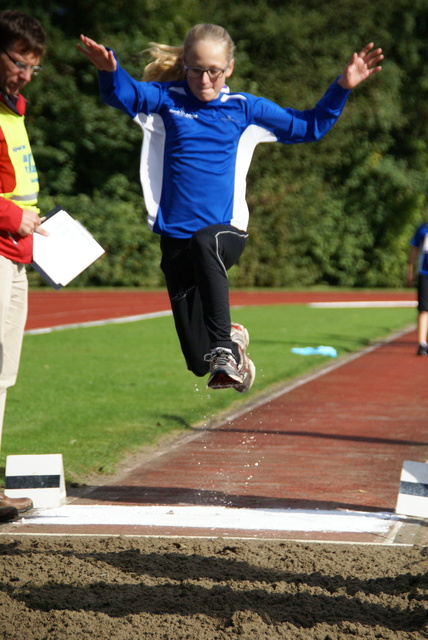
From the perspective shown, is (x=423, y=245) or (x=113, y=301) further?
(x=113, y=301)

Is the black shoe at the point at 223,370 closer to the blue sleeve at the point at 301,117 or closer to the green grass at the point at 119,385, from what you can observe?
the blue sleeve at the point at 301,117

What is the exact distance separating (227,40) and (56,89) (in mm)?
30681

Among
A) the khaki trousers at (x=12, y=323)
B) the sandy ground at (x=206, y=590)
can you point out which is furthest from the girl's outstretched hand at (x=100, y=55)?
the sandy ground at (x=206, y=590)

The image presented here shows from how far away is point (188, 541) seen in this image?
4.86 meters

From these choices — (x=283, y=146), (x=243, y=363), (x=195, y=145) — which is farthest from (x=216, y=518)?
(x=283, y=146)

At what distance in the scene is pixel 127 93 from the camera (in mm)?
4621

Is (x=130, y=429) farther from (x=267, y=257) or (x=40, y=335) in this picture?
(x=267, y=257)

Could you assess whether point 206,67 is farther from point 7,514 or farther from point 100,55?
point 7,514

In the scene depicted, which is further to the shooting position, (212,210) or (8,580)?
(212,210)

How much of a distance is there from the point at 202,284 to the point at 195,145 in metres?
0.74

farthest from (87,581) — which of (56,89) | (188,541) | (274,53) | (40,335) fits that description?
(274,53)

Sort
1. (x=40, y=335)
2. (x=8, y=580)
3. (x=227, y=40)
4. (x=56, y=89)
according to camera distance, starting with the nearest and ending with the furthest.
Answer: (x=8, y=580) → (x=227, y=40) → (x=40, y=335) → (x=56, y=89)

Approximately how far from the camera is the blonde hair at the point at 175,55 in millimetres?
4676

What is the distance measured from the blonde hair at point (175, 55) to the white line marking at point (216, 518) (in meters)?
2.58
